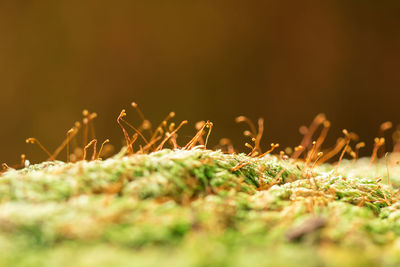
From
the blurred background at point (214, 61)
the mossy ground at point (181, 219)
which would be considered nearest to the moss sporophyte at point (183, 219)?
the mossy ground at point (181, 219)

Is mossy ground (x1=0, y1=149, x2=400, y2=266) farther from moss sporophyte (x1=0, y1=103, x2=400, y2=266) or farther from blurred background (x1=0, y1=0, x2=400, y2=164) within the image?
blurred background (x1=0, y1=0, x2=400, y2=164)

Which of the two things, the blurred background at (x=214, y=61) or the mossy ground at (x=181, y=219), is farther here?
the blurred background at (x=214, y=61)

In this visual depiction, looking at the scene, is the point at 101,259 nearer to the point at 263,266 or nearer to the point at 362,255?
the point at 263,266

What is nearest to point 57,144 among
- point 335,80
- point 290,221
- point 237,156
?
point 335,80

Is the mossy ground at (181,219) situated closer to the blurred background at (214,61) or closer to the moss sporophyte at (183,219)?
the moss sporophyte at (183,219)

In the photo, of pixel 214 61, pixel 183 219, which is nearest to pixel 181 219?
pixel 183 219

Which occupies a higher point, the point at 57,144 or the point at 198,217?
the point at 198,217
